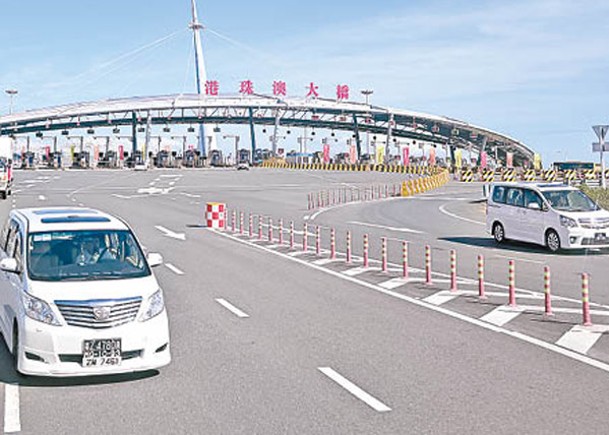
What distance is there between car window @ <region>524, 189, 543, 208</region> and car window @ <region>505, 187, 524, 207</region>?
0.57 ft

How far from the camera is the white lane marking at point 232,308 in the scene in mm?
12883

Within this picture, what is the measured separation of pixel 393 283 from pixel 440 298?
2.10 metres

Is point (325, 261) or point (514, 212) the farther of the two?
point (514, 212)

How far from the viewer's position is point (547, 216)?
896 inches

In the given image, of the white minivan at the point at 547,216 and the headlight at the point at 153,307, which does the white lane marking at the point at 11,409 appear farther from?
the white minivan at the point at 547,216

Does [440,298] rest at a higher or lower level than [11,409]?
lower

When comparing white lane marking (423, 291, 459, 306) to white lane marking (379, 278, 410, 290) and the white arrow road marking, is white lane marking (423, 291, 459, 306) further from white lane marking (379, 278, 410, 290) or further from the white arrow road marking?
the white arrow road marking

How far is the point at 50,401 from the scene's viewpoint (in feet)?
25.8

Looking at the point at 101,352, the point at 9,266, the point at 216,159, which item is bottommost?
the point at 216,159

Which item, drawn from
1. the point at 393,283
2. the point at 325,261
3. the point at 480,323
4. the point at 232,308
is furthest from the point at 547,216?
the point at 232,308

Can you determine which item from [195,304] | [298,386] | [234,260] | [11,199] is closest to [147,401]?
[298,386]

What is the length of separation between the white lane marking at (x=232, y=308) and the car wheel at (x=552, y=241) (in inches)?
447

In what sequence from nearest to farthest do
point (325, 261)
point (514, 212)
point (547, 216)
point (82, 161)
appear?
point (325, 261) < point (547, 216) < point (514, 212) < point (82, 161)

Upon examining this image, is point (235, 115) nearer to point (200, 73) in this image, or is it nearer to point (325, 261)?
point (200, 73)
